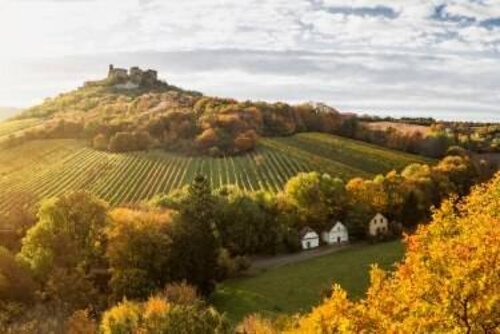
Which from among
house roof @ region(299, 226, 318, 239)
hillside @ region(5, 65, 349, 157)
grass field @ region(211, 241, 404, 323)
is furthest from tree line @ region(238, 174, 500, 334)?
hillside @ region(5, 65, 349, 157)

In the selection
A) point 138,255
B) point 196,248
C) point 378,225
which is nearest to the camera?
point 138,255

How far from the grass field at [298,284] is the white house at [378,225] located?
8706mm

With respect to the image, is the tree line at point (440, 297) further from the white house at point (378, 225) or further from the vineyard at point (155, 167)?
the vineyard at point (155, 167)

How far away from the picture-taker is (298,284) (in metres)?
68.0

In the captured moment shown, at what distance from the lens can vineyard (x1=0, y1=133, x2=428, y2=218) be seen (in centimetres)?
9956

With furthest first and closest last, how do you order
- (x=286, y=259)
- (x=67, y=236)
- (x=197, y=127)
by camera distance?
1. (x=197, y=127)
2. (x=286, y=259)
3. (x=67, y=236)

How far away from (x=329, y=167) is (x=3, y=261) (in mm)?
70904

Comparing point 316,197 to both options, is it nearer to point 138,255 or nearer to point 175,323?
point 138,255

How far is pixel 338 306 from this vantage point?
25.6 metres

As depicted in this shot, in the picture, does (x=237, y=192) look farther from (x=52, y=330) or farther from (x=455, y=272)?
(x=455, y=272)

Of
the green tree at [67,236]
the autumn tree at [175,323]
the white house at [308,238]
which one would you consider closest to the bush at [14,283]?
the green tree at [67,236]

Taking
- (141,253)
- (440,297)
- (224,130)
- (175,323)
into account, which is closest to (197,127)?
(224,130)

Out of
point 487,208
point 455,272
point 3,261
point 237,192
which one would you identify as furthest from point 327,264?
point 455,272

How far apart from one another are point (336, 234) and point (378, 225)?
6470 millimetres
